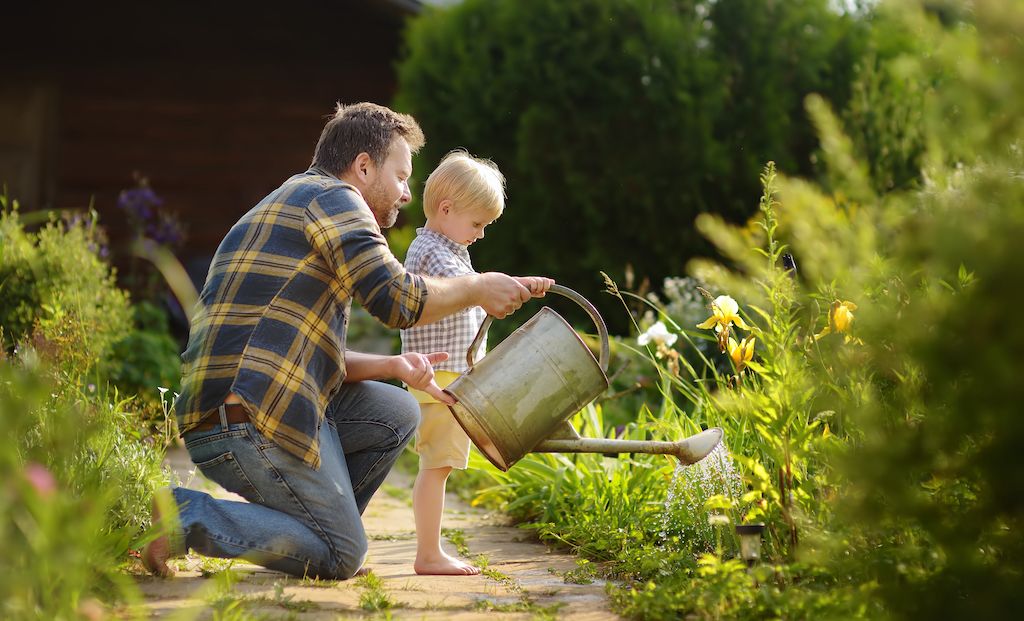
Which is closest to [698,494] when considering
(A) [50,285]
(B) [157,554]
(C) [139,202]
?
(B) [157,554]

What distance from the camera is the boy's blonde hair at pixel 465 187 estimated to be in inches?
123

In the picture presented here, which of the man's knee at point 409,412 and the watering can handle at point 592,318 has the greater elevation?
the watering can handle at point 592,318

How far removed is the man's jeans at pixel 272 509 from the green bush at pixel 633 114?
3.72 metres

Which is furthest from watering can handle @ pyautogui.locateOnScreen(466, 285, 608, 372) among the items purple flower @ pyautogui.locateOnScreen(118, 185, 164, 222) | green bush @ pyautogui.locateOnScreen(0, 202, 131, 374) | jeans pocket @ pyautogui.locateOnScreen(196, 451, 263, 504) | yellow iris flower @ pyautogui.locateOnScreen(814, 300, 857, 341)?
purple flower @ pyautogui.locateOnScreen(118, 185, 164, 222)

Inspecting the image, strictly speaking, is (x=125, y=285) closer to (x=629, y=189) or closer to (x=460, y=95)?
(x=460, y=95)

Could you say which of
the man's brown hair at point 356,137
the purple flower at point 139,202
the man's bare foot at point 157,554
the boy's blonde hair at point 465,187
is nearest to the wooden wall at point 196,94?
the purple flower at point 139,202

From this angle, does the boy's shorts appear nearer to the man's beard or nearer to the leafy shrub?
the man's beard

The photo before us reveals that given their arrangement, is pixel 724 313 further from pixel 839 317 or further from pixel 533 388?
pixel 533 388

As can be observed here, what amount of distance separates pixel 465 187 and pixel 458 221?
0.33 feet

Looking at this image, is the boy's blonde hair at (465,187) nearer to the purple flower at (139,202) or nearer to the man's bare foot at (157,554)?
the man's bare foot at (157,554)

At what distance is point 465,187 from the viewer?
313cm

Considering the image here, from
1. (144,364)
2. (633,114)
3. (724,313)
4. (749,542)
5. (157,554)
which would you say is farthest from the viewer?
(633,114)

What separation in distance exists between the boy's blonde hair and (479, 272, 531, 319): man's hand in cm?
49

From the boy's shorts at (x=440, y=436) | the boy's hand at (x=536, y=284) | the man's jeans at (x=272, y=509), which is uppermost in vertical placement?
the boy's hand at (x=536, y=284)
